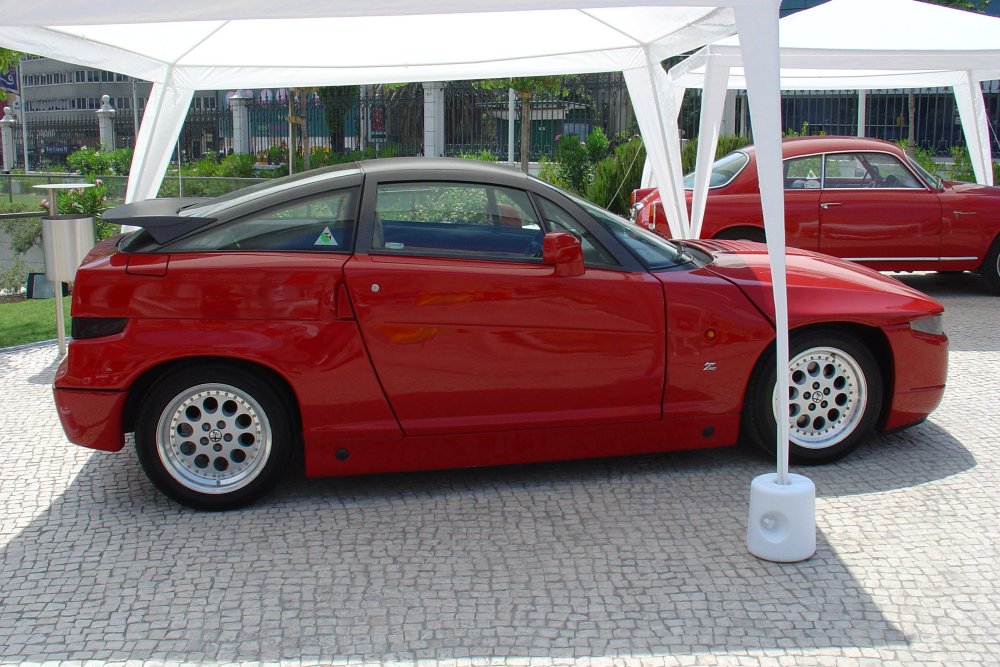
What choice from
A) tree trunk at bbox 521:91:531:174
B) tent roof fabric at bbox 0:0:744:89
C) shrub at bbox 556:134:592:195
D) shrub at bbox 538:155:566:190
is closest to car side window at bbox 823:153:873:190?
tent roof fabric at bbox 0:0:744:89

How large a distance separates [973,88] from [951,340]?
19.1 feet

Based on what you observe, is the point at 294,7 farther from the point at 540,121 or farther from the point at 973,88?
the point at 540,121

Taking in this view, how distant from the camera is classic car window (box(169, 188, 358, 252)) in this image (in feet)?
15.3

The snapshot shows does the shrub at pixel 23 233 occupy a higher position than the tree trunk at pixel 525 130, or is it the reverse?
the tree trunk at pixel 525 130

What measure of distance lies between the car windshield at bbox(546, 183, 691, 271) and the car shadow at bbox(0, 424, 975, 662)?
108cm

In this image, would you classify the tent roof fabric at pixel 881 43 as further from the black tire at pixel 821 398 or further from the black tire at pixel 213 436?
the black tire at pixel 213 436

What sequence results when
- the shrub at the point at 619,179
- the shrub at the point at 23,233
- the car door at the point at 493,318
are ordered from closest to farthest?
the car door at the point at 493,318 < the shrub at the point at 23,233 < the shrub at the point at 619,179

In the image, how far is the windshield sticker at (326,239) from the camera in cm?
466

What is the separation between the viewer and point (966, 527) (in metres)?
4.39

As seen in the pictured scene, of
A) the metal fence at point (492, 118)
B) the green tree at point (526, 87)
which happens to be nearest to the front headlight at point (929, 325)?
the green tree at point (526, 87)

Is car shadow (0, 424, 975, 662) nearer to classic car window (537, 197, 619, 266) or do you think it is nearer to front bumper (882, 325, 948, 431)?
front bumper (882, 325, 948, 431)

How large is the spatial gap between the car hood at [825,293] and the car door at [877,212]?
5.24 metres

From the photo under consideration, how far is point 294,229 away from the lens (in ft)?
15.4

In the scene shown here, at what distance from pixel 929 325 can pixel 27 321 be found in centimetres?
814
